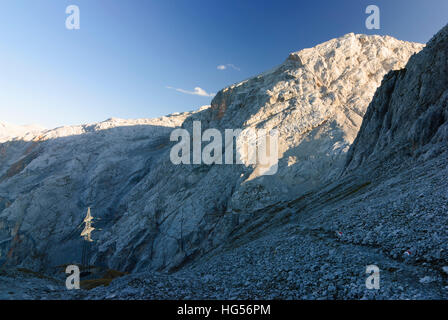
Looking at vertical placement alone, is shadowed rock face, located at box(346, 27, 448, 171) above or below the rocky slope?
above

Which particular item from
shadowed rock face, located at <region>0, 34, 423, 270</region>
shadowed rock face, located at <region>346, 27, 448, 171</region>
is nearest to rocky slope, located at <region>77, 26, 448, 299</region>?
shadowed rock face, located at <region>346, 27, 448, 171</region>

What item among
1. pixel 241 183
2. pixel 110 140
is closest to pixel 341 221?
pixel 241 183

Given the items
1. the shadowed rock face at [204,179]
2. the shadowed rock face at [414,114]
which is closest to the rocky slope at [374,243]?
the shadowed rock face at [414,114]

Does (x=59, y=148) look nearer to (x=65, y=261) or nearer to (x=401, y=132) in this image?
(x=65, y=261)

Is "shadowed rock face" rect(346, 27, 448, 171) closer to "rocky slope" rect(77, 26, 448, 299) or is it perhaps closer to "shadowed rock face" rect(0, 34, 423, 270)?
"rocky slope" rect(77, 26, 448, 299)

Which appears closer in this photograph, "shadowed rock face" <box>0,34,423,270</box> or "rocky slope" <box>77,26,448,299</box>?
"rocky slope" <box>77,26,448,299</box>

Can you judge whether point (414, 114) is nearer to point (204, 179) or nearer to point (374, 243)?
point (374, 243)
